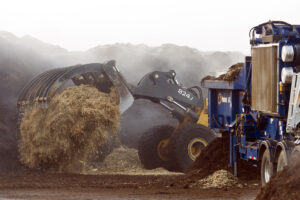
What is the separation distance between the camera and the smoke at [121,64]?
80.2 feet

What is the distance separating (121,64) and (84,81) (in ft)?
49.7

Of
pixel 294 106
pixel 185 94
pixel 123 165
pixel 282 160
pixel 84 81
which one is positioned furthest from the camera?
pixel 185 94

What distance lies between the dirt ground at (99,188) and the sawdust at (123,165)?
64.2 inches

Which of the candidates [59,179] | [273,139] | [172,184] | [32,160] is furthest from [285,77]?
[32,160]

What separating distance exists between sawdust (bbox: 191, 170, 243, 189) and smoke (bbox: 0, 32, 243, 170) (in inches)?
237

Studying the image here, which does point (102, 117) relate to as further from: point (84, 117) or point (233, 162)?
point (233, 162)

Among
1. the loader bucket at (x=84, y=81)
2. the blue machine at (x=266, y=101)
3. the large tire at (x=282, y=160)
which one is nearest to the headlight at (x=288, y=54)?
the blue machine at (x=266, y=101)

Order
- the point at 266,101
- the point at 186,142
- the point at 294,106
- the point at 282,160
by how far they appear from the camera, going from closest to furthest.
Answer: the point at 294,106 < the point at 282,160 < the point at 266,101 < the point at 186,142

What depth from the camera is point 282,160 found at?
449 inches

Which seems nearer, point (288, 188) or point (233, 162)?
point (288, 188)

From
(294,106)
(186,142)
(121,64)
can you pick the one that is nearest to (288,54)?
(294,106)

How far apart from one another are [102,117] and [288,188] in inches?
363

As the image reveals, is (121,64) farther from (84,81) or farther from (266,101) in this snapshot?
(266,101)

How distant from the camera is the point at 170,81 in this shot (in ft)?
66.3
